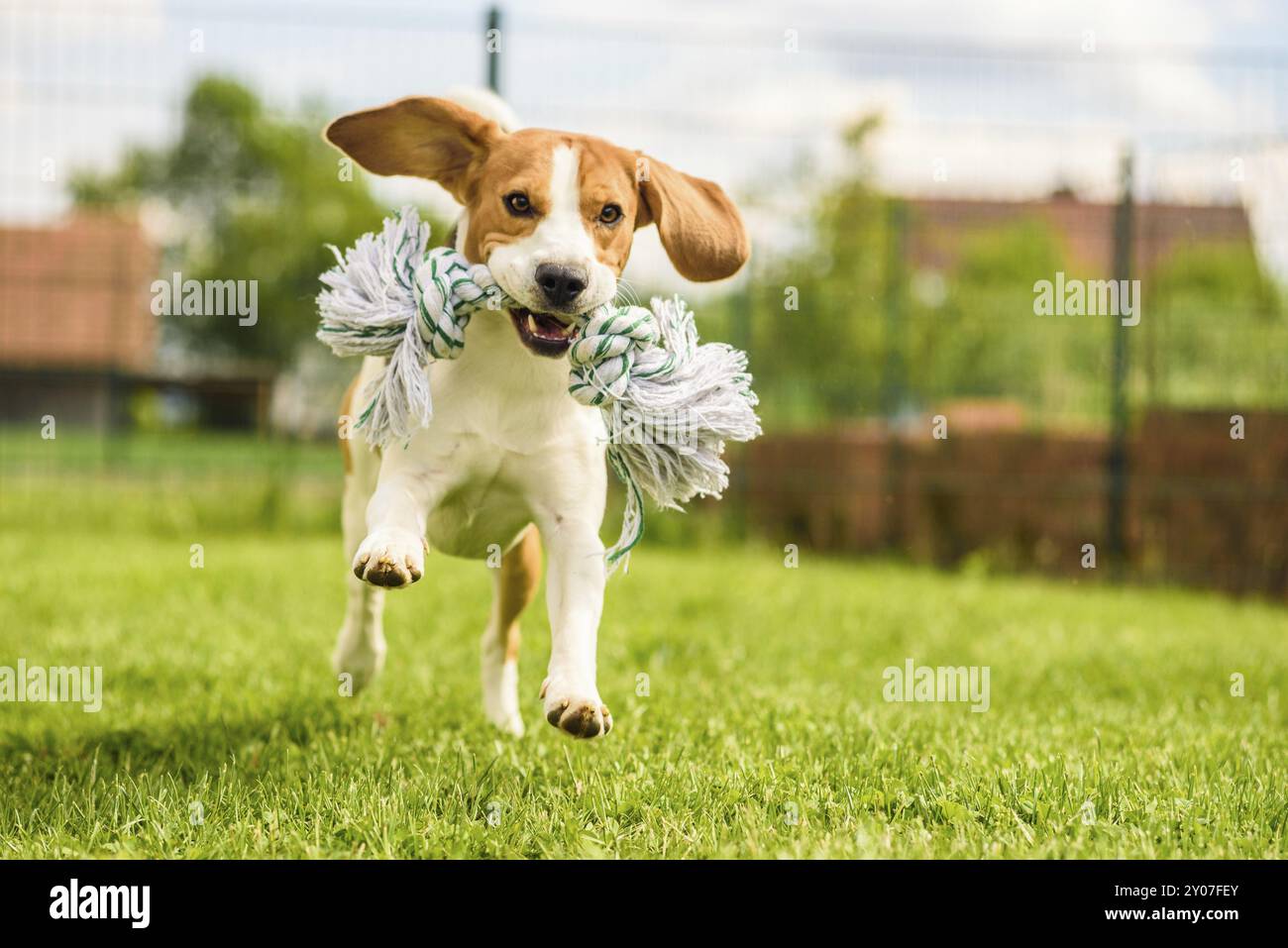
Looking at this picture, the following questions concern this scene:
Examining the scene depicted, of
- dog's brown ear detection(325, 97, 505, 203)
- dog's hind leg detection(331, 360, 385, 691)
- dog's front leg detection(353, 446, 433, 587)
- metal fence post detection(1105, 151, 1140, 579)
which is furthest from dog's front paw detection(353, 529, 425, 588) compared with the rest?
metal fence post detection(1105, 151, 1140, 579)

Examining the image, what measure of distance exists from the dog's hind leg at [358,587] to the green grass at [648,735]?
0.47 feet

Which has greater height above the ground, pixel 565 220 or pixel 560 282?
pixel 565 220

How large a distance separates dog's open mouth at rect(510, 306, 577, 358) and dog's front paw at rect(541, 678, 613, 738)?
2.46 ft

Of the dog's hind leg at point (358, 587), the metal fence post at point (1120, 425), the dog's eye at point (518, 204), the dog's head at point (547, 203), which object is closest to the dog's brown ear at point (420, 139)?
the dog's head at point (547, 203)

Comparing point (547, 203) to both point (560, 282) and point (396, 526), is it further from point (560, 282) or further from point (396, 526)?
point (396, 526)

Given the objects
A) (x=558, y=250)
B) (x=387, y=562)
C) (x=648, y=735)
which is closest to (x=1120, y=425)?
(x=648, y=735)

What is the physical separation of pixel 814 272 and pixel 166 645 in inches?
245

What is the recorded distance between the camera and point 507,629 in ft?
12.3

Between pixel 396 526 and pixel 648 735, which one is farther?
pixel 648 735

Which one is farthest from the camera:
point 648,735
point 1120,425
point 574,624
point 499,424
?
point 1120,425

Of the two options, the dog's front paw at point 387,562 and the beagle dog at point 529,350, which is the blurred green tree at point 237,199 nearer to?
the beagle dog at point 529,350

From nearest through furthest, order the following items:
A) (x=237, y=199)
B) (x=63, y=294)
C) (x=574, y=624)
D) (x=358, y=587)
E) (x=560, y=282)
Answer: (x=560, y=282)
(x=574, y=624)
(x=358, y=587)
(x=63, y=294)
(x=237, y=199)

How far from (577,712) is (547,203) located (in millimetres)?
1106
